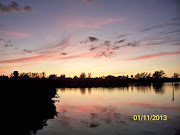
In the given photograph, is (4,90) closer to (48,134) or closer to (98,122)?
(48,134)

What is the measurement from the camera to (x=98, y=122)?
23672 millimetres

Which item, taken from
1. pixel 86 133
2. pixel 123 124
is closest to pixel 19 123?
pixel 86 133

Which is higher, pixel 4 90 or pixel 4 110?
pixel 4 90

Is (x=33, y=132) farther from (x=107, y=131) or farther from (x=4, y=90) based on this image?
(x=107, y=131)

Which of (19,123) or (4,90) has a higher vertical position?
(4,90)

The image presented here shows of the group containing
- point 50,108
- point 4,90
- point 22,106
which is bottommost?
point 50,108

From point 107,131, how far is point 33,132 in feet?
28.5

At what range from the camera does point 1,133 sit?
14719 millimetres

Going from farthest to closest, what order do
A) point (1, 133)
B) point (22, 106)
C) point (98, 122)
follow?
1. point (98, 122)
2. point (22, 106)
3. point (1, 133)

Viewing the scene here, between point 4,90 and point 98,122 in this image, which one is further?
point 98,122

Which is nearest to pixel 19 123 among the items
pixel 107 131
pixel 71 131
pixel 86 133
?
pixel 71 131

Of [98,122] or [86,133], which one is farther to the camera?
[98,122]

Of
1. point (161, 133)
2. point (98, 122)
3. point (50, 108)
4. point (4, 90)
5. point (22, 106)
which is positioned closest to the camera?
point (161, 133)

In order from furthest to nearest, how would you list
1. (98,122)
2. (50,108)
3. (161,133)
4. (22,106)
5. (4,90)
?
(50,108)
(98,122)
(22,106)
(4,90)
(161,133)
